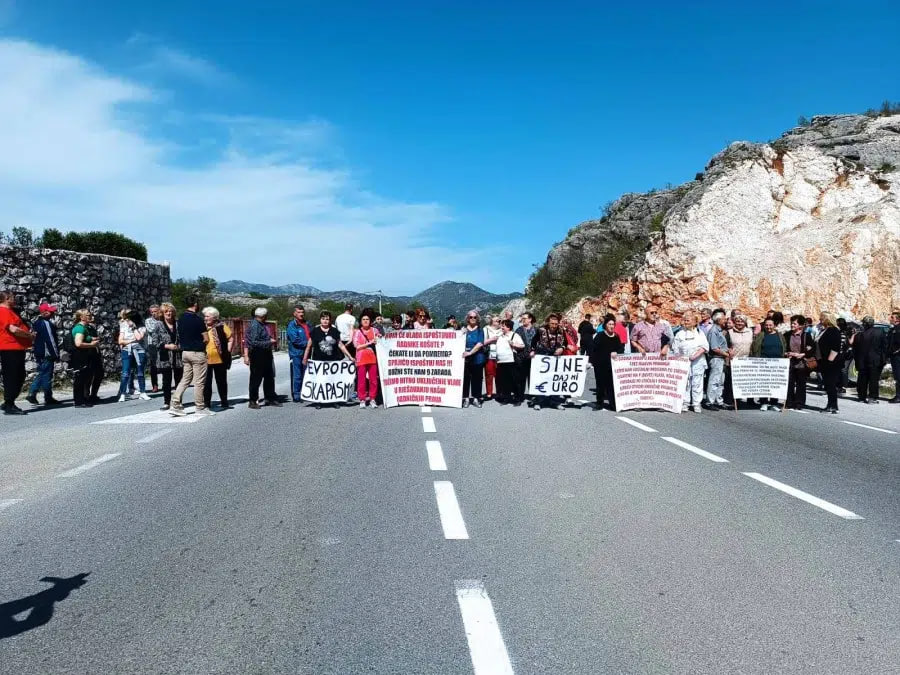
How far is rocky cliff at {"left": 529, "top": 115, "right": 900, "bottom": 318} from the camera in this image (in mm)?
26953

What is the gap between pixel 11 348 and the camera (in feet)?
36.8

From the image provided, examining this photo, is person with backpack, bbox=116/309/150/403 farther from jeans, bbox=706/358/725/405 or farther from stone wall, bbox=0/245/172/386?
jeans, bbox=706/358/725/405

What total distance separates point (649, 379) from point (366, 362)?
5.65 m

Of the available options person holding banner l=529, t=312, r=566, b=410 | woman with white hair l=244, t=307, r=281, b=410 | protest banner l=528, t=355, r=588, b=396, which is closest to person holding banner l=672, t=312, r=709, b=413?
protest banner l=528, t=355, r=588, b=396

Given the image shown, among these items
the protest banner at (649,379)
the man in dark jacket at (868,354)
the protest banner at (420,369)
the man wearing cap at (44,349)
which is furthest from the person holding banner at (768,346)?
the man wearing cap at (44,349)

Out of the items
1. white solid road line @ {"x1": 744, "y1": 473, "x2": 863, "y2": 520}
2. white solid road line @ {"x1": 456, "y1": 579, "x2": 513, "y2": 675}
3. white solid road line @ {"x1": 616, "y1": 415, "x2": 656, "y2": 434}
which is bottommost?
white solid road line @ {"x1": 616, "y1": 415, "x2": 656, "y2": 434}

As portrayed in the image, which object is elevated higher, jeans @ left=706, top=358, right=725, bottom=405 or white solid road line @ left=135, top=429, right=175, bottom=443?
jeans @ left=706, top=358, right=725, bottom=405

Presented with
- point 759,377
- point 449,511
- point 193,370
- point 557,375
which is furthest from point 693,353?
point 193,370

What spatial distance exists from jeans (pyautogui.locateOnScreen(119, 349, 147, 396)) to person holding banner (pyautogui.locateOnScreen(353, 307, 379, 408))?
5.08 m

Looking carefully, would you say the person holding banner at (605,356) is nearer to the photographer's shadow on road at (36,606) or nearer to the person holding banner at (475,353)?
the person holding banner at (475,353)

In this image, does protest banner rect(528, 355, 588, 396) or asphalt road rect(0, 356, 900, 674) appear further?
protest banner rect(528, 355, 588, 396)

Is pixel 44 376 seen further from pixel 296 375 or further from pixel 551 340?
pixel 551 340

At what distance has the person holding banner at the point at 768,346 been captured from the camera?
42.9ft

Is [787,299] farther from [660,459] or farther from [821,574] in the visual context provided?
[821,574]
